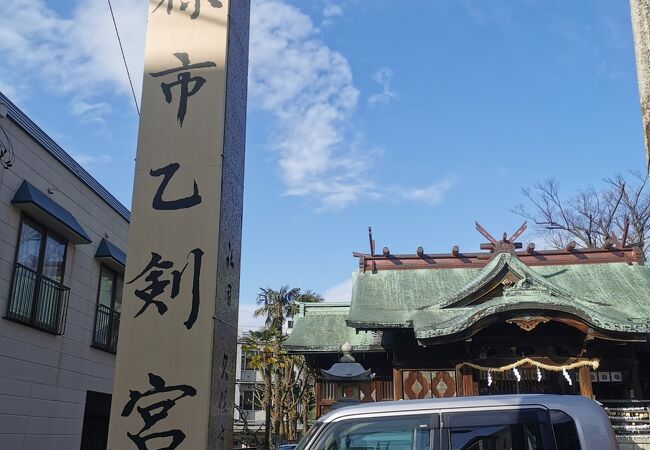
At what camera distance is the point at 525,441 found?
168 inches

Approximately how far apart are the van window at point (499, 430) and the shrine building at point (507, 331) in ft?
25.4

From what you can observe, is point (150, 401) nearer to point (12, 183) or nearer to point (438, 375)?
point (12, 183)

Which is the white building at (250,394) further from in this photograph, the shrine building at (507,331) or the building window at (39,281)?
the building window at (39,281)

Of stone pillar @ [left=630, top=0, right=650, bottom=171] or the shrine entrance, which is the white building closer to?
the shrine entrance

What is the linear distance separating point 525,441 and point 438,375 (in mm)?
9953

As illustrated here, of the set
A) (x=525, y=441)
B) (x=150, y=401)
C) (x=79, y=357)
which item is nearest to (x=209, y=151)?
(x=150, y=401)

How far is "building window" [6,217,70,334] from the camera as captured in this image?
11133 mm

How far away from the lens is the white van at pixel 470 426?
4238 millimetres

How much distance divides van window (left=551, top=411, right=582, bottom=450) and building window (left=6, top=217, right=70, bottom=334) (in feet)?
31.4

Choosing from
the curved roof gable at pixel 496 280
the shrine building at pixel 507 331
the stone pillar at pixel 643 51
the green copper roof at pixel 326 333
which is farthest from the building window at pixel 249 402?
the stone pillar at pixel 643 51

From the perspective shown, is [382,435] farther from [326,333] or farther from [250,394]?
[250,394]

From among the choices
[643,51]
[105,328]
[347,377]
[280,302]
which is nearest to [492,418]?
[643,51]

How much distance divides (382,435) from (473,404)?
0.71 metres

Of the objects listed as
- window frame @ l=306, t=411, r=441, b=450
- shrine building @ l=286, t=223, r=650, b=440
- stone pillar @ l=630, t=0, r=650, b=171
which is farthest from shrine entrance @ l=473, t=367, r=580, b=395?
stone pillar @ l=630, t=0, r=650, b=171
